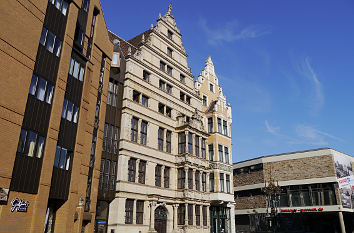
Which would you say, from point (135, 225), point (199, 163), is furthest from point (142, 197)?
point (199, 163)

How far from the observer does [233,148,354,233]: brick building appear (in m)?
46.9

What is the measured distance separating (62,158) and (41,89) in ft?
14.9

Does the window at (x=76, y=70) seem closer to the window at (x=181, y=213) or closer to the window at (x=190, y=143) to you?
the window at (x=190, y=143)

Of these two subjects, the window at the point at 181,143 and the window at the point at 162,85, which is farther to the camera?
the window at the point at 162,85

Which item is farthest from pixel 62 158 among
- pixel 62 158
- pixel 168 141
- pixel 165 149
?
pixel 168 141

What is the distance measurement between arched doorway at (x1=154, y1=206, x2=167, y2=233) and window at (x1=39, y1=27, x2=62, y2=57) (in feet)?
56.2

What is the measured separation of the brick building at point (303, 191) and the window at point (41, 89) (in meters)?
43.6

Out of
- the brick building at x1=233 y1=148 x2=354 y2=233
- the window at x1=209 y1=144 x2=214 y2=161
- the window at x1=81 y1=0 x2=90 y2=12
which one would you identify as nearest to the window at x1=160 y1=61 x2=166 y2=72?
the window at x1=209 y1=144 x2=214 y2=161

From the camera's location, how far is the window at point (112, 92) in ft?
88.9

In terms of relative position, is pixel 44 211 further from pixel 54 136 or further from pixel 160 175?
pixel 160 175

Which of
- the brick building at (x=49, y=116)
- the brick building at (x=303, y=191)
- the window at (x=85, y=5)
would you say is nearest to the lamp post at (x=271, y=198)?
the brick building at (x=303, y=191)

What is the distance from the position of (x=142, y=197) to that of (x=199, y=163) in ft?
28.0

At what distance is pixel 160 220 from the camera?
28.9 m

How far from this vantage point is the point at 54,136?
18.1 meters
